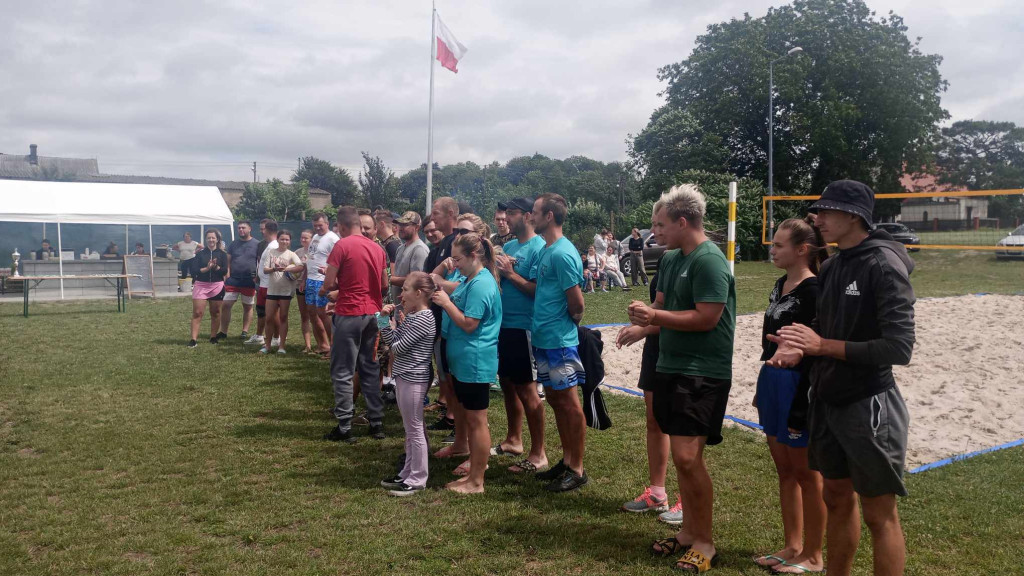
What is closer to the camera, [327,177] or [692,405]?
[692,405]

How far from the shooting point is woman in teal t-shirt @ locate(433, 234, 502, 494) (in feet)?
16.3

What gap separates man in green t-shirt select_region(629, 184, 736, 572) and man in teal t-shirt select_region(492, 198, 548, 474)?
1.51 m

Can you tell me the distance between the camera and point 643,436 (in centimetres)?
643

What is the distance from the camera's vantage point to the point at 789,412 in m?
3.70

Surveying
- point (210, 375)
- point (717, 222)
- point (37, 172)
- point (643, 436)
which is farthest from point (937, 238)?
point (37, 172)

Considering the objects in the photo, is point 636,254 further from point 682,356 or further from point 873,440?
point 873,440

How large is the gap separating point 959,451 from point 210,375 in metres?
8.27

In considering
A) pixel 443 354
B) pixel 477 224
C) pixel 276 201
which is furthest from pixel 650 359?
pixel 276 201

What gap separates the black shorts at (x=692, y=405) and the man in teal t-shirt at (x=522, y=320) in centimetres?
157

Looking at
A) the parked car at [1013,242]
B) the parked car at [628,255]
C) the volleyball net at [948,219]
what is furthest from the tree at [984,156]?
the parked car at [628,255]

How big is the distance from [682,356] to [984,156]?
333 feet

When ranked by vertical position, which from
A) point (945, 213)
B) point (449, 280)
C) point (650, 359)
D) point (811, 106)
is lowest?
point (650, 359)

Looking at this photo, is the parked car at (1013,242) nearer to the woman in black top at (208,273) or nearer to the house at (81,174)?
the woman in black top at (208,273)

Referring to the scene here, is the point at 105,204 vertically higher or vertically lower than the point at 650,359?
higher
